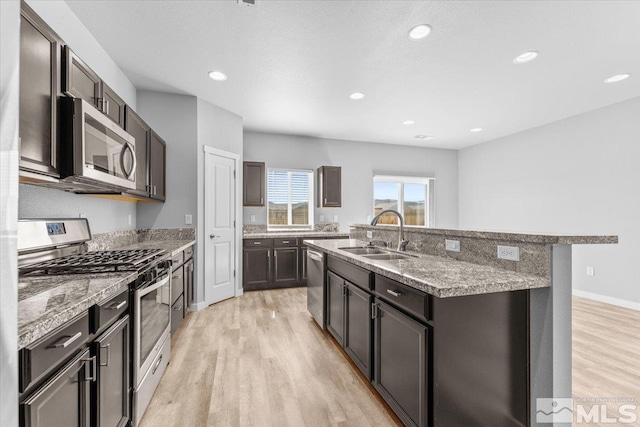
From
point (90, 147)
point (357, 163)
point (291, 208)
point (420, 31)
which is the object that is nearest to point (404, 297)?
point (90, 147)

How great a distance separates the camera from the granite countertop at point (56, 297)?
819mm

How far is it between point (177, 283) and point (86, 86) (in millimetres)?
1800

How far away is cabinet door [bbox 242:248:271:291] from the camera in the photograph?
4.67 m

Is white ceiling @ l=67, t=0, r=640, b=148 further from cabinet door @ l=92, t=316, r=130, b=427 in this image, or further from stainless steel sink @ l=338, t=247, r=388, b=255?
cabinet door @ l=92, t=316, r=130, b=427

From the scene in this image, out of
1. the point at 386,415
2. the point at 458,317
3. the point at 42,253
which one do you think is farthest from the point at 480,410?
the point at 42,253

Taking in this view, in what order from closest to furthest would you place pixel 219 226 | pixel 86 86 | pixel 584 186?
pixel 86 86 → pixel 219 226 → pixel 584 186

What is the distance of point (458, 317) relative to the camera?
54.3 inches

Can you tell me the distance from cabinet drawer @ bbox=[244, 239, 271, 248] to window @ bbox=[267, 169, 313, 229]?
80 cm

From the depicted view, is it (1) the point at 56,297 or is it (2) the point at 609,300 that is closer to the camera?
(1) the point at 56,297

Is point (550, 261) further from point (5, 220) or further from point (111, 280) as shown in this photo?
point (111, 280)

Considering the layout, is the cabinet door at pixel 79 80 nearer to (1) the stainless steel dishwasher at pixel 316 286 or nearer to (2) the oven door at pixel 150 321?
(2) the oven door at pixel 150 321

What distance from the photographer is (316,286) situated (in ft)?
10.3

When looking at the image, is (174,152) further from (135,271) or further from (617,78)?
(617,78)

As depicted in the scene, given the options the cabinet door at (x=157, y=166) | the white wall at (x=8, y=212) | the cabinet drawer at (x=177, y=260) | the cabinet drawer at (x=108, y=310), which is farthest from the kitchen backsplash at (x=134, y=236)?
the white wall at (x=8, y=212)
